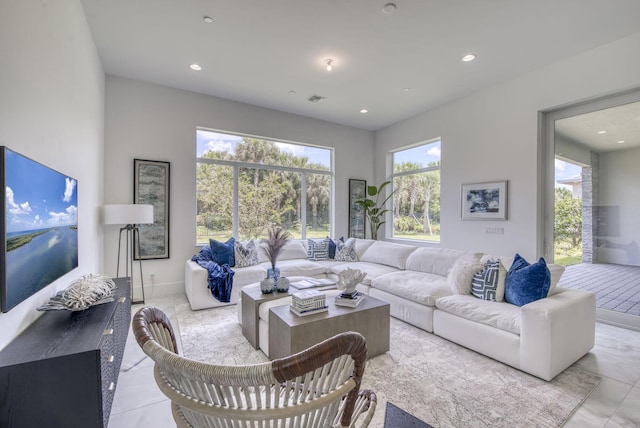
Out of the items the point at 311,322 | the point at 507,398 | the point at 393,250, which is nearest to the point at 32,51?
the point at 311,322

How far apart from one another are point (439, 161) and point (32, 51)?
5354 mm

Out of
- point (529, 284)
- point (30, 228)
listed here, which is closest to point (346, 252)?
point (529, 284)

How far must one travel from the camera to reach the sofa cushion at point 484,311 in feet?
7.73

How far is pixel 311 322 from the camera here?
A: 2240 mm

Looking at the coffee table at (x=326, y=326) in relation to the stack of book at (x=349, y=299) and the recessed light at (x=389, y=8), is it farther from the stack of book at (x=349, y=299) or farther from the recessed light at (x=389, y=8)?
the recessed light at (x=389, y=8)

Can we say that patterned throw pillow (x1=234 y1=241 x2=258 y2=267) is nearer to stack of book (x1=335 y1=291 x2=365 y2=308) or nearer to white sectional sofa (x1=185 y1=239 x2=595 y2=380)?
white sectional sofa (x1=185 y1=239 x2=595 y2=380)

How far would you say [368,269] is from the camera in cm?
425

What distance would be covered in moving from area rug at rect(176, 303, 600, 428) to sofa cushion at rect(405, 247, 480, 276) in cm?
105

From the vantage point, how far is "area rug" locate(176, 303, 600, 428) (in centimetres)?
178

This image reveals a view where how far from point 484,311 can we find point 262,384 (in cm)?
245

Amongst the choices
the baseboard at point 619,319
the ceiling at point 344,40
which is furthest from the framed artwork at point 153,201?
the baseboard at point 619,319

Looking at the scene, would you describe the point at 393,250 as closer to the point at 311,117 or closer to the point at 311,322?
the point at 311,322

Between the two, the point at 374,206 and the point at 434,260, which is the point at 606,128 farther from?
the point at 374,206

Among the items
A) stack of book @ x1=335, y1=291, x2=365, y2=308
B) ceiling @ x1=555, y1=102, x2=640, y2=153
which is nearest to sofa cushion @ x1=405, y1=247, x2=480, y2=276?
stack of book @ x1=335, y1=291, x2=365, y2=308
